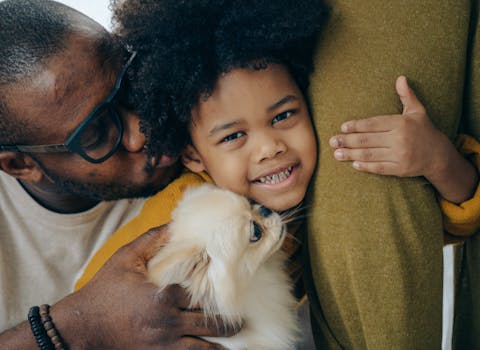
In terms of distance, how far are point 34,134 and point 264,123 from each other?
2.34 feet

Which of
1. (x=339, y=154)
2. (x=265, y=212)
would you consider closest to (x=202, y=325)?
(x=265, y=212)

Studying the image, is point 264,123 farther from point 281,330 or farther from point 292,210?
point 281,330

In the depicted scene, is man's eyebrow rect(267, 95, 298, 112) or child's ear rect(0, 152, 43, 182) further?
child's ear rect(0, 152, 43, 182)

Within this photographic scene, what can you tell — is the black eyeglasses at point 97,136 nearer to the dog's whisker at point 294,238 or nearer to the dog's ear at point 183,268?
the dog's ear at point 183,268

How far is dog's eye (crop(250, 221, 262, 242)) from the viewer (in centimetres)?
112

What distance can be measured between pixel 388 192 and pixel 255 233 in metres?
0.36

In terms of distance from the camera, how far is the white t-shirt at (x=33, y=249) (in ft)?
4.93

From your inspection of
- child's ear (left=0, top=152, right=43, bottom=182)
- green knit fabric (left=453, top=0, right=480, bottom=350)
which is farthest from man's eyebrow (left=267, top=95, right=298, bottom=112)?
child's ear (left=0, top=152, right=43, bottom=182)

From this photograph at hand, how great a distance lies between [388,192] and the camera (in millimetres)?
983

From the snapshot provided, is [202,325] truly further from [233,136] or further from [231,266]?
[233,136]

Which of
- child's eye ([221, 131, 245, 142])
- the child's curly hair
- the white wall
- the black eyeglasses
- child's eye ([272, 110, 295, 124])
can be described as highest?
the white wall

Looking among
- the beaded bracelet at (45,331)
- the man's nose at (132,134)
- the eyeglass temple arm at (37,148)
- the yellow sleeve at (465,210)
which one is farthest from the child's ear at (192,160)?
the yellow sleeve at (465,210)

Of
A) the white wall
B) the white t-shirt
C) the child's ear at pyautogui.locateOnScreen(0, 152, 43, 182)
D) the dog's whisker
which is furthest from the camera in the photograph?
the white wall

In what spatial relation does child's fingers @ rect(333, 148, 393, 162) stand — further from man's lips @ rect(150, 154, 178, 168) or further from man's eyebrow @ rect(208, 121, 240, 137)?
man's lips @ rect(150, 154, 178, 168)
